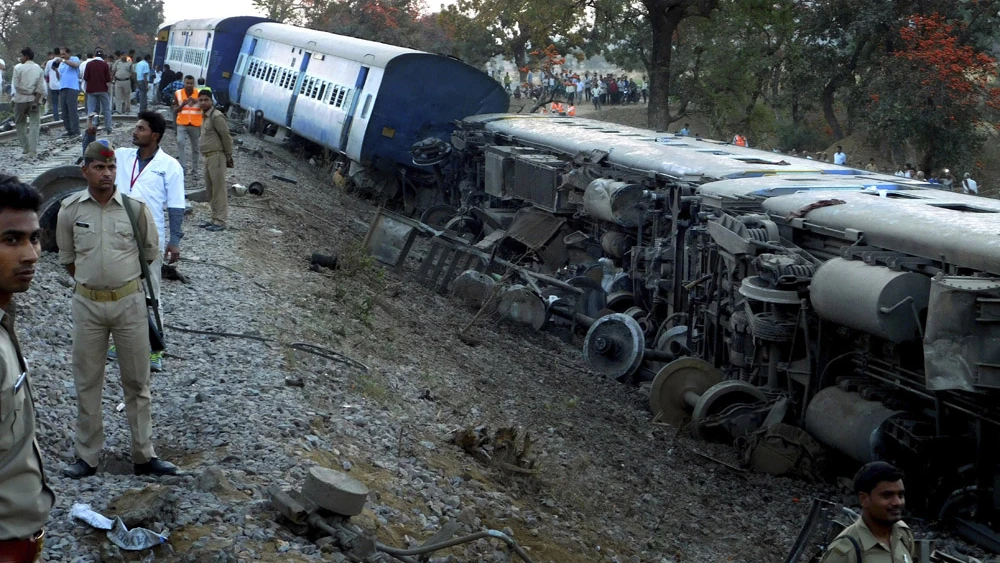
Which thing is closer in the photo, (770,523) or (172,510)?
(172,510)

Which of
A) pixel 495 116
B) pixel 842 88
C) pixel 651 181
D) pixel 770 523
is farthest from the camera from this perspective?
pixel 842 88

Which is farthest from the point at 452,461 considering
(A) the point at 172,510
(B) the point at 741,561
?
(A) the point at 172,510

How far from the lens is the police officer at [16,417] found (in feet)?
10.5

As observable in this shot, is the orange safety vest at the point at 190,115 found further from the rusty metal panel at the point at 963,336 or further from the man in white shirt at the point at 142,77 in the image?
the man in white shirt at the point at 142,77

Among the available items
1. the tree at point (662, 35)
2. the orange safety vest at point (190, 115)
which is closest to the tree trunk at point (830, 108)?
the tree at point (662, 35)

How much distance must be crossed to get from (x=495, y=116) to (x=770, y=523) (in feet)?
47.5

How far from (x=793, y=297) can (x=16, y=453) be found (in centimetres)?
756

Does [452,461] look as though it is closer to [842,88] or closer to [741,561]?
[741,561]


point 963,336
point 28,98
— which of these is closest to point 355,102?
point 28,98

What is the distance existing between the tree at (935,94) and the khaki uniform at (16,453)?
31.0 meters

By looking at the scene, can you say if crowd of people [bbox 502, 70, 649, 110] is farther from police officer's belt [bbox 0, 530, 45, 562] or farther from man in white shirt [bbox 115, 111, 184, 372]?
police officer's belt [bbox 0, 530, 45, 562]

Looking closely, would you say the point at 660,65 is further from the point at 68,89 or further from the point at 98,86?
the point at 68,89

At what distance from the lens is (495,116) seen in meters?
22.0

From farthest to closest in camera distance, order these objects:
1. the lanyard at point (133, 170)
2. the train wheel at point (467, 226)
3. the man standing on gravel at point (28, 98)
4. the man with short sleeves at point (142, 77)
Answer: the man with short sleeves at point (142, 77) → the train wheel at point (467, 226) → the man standing on gravel at point (28, 98) → the lanyard at point (133, 170)
